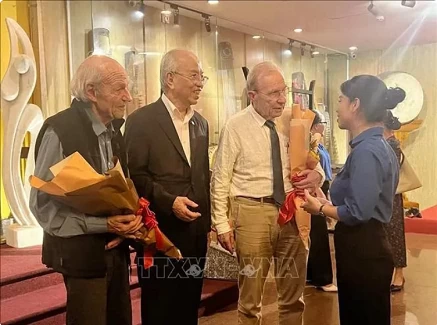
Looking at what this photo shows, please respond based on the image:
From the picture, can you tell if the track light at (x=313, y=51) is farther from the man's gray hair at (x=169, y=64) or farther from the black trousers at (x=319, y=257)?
the man's gray hair at (x=169, y=64)

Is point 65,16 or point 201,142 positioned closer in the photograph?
point 201,142

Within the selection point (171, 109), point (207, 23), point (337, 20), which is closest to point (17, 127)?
point (207, 23)

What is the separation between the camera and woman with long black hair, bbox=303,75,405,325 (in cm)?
142

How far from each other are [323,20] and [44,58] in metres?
1.94

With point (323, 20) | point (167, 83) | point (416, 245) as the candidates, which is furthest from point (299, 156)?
point (323, 20)

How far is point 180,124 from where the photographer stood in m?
1.65

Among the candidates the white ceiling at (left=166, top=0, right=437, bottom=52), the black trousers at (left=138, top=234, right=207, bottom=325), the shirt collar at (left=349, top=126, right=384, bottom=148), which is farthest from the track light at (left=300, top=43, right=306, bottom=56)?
the black trousers at (left=138, top=234, right=207, bottom=325)

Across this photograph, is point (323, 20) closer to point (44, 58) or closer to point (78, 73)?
point (44, 58)

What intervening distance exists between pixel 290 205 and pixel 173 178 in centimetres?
42

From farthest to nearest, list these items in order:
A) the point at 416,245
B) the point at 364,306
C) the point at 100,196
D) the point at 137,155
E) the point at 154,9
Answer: the point at 154,9
the point at 416,245
the point at 137,155
the point at 364,306
the point at 100,196

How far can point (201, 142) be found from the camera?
1.69 m

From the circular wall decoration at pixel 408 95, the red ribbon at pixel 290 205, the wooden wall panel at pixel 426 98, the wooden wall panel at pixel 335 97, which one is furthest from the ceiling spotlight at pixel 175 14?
the red ribbon at pixel 290 205

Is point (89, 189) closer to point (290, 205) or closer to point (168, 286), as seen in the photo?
point (168, 286)

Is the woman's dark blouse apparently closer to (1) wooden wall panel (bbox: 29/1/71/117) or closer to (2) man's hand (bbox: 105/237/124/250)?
(2) man's hand (bbox: 105/237/124/250)
